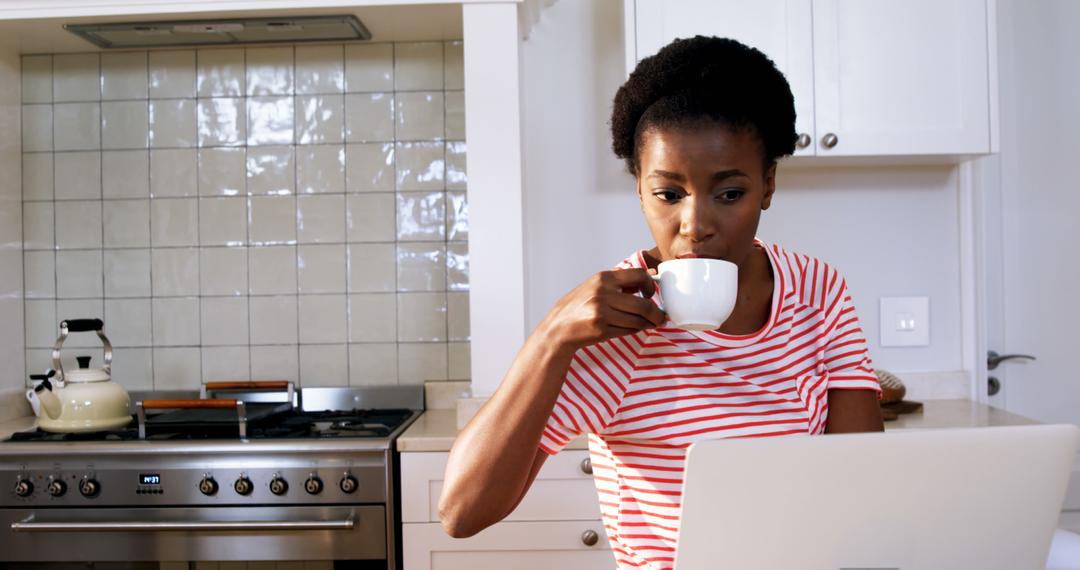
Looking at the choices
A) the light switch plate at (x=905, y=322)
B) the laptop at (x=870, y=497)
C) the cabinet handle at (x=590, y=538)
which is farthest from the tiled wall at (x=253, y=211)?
the laptop at (x=870, y=497)

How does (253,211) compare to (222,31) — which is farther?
(253,211)

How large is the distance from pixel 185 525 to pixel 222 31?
1188mm

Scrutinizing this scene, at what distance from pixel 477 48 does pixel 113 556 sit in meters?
1.38

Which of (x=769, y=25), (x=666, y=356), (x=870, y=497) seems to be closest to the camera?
(x=870, y=497)

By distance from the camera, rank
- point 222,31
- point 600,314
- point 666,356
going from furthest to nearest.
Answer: point 222,31 < point 666,356 < point 600,314

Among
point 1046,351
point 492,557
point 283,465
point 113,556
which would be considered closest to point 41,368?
point 113,556

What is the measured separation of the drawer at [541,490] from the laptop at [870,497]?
1.41 metres

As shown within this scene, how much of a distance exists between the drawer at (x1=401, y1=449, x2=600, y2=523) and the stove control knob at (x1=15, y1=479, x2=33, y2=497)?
2.67ft

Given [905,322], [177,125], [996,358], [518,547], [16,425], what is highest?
[177,125]

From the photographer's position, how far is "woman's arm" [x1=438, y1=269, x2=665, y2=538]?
0.73m

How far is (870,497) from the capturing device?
552 millimetres

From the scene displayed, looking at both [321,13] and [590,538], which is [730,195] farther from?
[321,13]

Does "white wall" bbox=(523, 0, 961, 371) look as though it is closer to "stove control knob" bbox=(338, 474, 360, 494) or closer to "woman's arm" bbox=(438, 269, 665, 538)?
"stove control knob" bbox=(338, 474, 360, 494)

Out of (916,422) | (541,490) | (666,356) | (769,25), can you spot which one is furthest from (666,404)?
(769,25)
